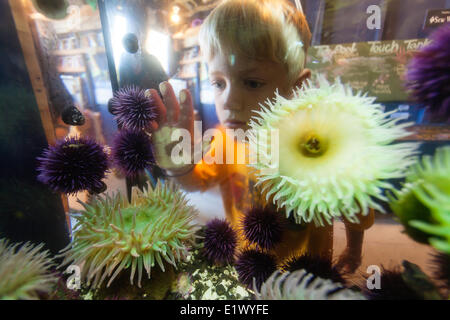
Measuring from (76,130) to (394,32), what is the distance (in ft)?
3.70

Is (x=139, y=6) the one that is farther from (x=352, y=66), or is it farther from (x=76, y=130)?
(x=352, y=66)

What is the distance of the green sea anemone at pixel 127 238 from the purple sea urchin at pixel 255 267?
18 centimetres

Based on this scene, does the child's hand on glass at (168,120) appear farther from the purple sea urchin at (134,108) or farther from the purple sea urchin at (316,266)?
the purple sea urchin at (316,266)

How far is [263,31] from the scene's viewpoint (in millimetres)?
666

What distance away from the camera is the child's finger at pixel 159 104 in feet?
2.35

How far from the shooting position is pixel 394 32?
0.63 meters

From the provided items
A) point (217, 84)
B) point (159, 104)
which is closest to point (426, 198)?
point (217, 84)

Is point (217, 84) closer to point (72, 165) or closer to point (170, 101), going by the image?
point (170, 101)

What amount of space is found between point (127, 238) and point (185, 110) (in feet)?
1.61

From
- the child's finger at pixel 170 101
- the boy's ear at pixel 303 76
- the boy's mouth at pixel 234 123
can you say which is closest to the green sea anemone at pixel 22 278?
the child's finger at pixel 170 101

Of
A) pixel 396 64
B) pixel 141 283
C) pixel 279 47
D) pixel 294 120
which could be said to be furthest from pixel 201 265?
pixel 396 64

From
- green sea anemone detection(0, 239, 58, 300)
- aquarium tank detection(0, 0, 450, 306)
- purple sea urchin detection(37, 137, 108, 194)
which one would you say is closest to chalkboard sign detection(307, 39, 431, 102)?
aquarium tank detection(0, 0, 450, 306)

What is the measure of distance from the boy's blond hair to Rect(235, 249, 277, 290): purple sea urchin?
613mm

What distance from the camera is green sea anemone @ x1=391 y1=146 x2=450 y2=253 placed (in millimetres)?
378
